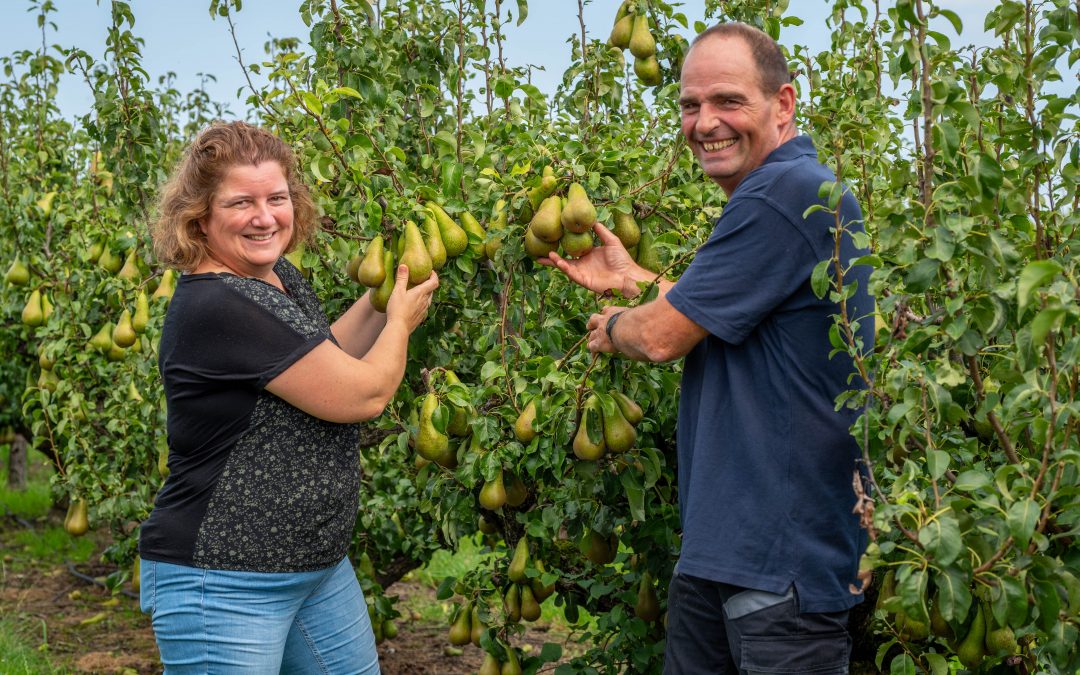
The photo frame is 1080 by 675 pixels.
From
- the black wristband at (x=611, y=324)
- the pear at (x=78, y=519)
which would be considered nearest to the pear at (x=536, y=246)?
the black wristband at (x=611, y=324)

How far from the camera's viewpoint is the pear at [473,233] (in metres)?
2.64

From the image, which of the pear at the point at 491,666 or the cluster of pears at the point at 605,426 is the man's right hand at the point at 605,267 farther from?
the pear at the point at 491,666

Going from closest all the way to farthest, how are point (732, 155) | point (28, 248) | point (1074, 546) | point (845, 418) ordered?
1. point (1074, 546)
2. point (845, 418)
3. point (732, 155)
4. point (28, 248)

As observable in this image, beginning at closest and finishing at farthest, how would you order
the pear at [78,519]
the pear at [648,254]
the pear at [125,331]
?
1. the pear at [648,254]
2. the pear at [125,331]
3. the pear at [78,519]

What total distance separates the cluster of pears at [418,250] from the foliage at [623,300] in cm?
5

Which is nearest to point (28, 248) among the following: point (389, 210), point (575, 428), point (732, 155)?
point (389, 210)

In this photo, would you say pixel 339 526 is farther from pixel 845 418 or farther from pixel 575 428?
pixel 845 418

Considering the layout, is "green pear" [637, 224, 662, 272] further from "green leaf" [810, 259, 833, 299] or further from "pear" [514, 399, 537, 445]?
"green leaf" [810, 259, 833, 299]

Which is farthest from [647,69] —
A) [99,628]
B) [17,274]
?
[99,628]

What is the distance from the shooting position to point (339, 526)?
95.7 inches

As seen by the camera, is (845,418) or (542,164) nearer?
(845,418)

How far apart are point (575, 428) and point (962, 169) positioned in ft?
3.23

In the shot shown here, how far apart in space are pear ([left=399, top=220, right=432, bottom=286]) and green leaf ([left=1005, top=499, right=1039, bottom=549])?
4.38 ft

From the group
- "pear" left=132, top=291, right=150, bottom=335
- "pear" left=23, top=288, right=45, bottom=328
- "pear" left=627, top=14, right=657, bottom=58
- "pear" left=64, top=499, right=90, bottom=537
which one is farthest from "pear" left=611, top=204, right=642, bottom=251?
"pear" left=23, top=288, right=45, bottom=328
